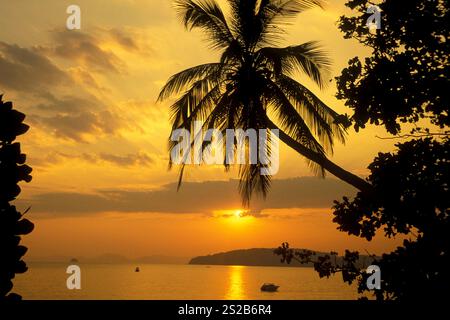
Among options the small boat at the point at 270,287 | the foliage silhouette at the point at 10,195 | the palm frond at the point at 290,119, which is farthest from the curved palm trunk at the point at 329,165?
the small boat at the point at 270,287

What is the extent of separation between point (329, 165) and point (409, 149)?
3.53 m

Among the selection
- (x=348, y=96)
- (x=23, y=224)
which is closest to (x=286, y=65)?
(x=348, y=96)

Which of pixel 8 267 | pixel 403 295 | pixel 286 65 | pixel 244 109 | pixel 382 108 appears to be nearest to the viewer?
pixel 8 267

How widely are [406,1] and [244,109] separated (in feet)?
20.3

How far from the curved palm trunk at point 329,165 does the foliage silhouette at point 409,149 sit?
0.96 m

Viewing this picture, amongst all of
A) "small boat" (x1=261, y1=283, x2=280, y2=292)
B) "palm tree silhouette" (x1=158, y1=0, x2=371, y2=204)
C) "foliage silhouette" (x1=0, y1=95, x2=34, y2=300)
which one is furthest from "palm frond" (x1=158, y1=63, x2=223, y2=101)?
"small boat" (x1=261, y1=283, x2=280, y2=292)

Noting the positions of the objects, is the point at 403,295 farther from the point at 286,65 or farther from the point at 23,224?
the point at 286,65

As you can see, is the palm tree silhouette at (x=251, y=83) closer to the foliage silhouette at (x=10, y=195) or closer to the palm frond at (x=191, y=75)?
the palm frond at (x=191, y=75)

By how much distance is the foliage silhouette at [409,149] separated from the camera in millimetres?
6281

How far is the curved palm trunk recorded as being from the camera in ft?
30.2

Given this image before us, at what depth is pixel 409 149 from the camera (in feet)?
22.0

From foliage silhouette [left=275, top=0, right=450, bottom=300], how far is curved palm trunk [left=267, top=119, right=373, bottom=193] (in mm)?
965

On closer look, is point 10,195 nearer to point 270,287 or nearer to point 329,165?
point 329,165
